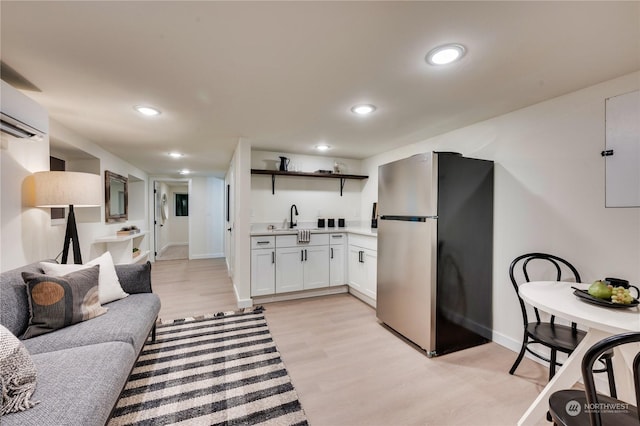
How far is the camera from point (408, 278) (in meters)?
2.50

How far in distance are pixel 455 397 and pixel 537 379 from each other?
2.43 feet

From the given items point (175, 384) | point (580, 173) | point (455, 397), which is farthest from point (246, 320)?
point (580, 173)

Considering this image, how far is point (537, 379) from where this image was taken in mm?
1976

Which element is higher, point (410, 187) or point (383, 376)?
point (410, 187)

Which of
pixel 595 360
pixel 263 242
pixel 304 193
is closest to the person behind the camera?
pixel 595 360

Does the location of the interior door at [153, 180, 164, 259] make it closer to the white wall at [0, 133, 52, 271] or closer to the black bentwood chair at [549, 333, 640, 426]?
the white wall at [0, 133, 52, 271]

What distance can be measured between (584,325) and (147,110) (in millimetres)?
3396

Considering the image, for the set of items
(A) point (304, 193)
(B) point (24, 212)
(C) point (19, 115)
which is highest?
(C) point (19, 115)

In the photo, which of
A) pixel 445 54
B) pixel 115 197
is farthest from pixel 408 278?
pixel 115 197

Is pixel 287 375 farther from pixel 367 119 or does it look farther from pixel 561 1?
pixel 561 1

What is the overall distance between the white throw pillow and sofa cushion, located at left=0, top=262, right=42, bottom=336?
195 mm

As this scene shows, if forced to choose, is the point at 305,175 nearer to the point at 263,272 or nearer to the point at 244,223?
the point at 244,223

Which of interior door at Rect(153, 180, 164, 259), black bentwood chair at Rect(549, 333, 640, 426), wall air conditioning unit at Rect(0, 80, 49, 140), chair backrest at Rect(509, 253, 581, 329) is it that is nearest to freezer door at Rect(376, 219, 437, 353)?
chair backrest at Rect(509, 253, 581, 329)

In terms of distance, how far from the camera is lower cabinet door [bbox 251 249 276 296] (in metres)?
3.47
